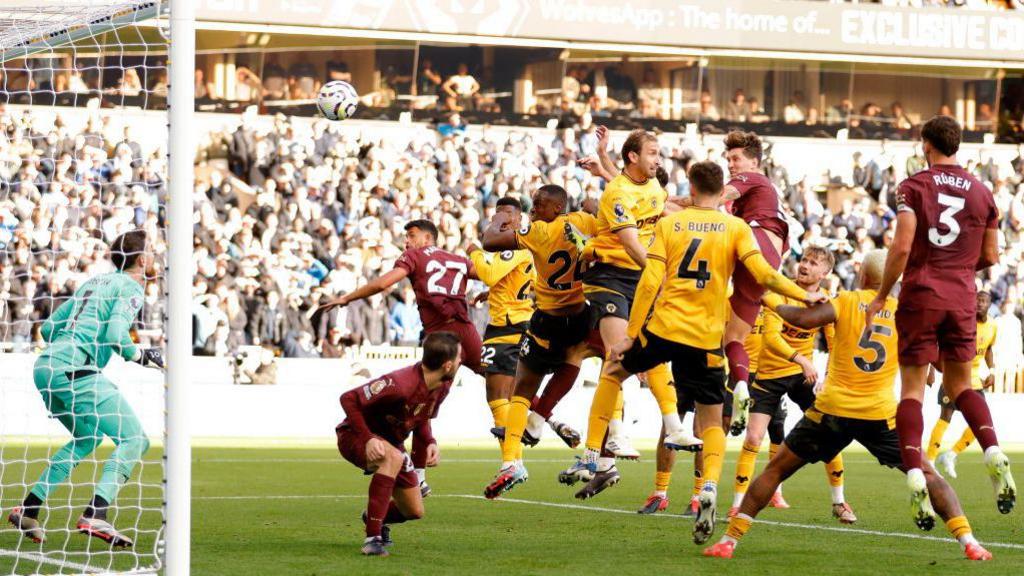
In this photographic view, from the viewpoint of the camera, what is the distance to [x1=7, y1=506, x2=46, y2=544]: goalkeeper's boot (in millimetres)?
9281

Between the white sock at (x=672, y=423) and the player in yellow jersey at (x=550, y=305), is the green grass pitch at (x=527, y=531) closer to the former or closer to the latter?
the white sock at (x=672, y=423)

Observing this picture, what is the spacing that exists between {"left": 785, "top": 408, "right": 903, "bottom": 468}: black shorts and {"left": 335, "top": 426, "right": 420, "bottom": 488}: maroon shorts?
2.26 metres

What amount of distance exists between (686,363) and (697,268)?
599mm

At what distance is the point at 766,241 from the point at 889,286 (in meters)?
2.28

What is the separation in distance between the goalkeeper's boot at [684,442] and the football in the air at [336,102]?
6.35 metres

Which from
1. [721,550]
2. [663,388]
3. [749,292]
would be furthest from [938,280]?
[663,388]

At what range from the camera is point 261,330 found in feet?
75.8

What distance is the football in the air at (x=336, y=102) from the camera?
14.6 meters

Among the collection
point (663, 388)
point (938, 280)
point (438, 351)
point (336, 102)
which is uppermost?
point (336, 102)

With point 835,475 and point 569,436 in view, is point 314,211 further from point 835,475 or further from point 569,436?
point 835,475

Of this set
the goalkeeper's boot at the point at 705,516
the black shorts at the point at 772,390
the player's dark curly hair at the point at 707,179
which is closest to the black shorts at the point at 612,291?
the black shorts at the point at 772,390

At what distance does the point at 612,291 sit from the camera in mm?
11062

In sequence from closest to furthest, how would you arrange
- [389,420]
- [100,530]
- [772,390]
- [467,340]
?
[389,420]
[100,530]
[772,390]
[467,340]

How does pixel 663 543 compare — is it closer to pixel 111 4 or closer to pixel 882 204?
pixel 111 4
